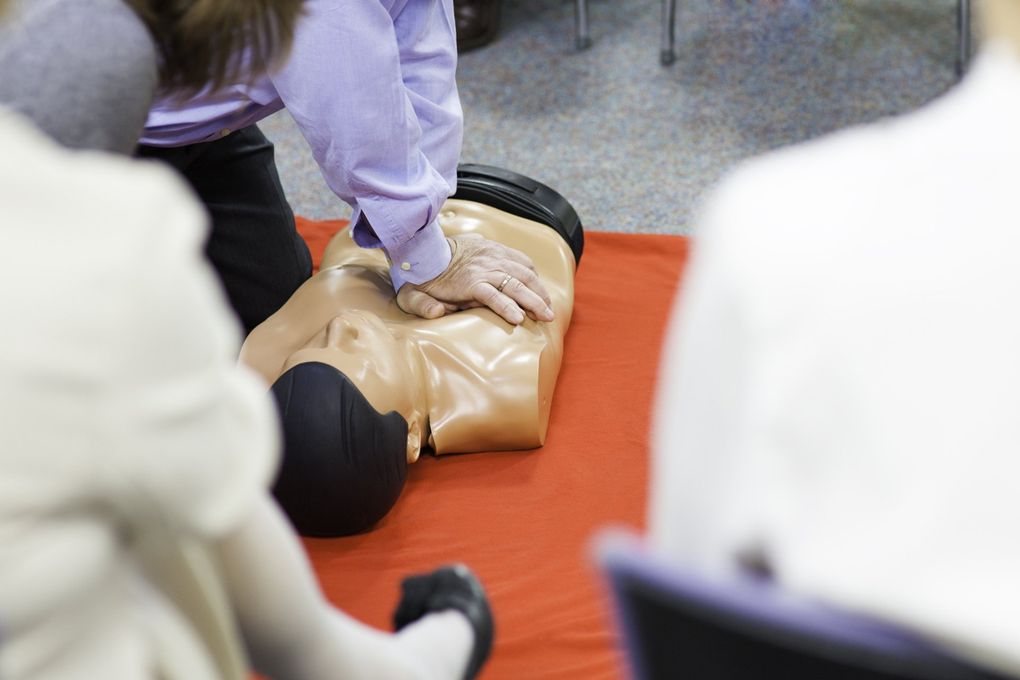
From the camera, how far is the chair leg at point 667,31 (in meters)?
3.08

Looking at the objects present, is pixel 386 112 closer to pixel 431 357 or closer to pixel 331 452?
pixel 431 357

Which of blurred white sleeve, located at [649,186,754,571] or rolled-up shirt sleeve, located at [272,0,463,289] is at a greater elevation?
blurred white sleeve, located at [649,186,754,571]

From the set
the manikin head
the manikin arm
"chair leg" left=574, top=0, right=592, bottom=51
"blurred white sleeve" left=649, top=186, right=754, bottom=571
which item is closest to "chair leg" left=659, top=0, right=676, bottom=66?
"chair leg" left=574, top=0, right=592, bottom=51

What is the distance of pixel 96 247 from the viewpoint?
0.54 metres

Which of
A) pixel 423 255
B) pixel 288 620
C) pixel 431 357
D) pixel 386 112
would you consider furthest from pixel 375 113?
pixel 288 620

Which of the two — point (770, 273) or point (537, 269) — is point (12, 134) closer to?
point (770, 273)

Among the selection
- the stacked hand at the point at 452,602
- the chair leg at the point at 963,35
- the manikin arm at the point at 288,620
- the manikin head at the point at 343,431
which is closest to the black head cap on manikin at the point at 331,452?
the manikin head at the point at 343,431

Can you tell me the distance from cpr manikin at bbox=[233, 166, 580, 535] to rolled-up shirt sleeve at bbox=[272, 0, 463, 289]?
3.9 inches

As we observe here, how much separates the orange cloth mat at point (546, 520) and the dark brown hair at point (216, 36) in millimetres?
681

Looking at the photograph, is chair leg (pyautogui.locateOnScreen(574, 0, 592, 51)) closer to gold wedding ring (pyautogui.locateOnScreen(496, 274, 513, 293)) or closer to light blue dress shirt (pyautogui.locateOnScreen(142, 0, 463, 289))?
light blue dress shirt (pyautogui.locateOnScreen(142, 0, 463, 289))

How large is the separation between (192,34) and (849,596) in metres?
0.75

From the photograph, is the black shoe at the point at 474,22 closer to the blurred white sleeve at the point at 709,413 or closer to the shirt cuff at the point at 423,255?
the shirt cuff at the point at 423,255

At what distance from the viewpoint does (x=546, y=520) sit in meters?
1.57

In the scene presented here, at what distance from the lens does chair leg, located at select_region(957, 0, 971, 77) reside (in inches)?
115
